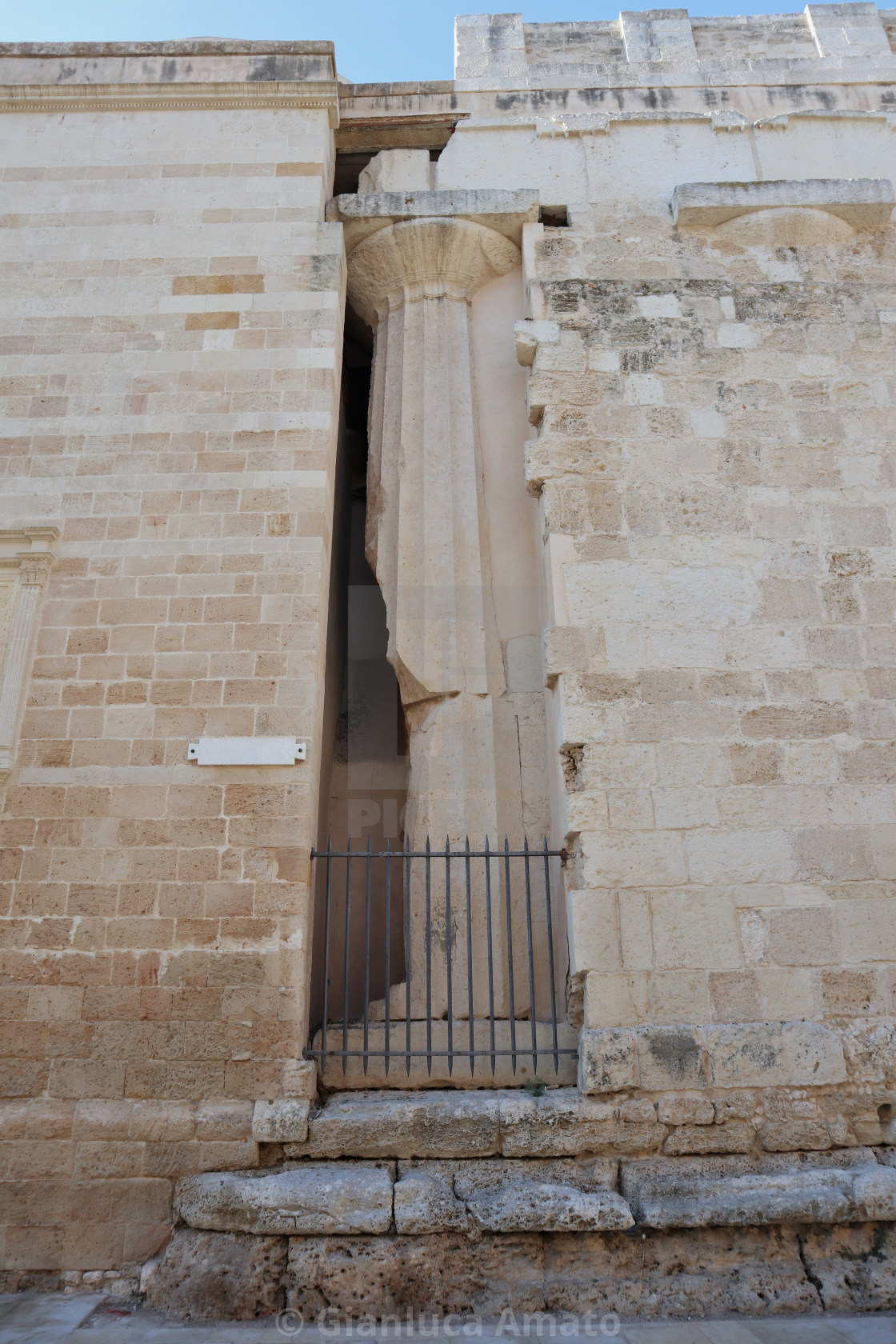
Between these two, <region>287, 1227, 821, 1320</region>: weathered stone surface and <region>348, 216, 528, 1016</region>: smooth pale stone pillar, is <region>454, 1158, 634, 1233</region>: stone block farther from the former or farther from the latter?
<region>348, 216, 528, 1016</region>: smooth pale stone pillar

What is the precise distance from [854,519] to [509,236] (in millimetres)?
3059

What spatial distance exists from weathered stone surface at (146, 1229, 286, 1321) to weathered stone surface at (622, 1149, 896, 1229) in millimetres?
1465

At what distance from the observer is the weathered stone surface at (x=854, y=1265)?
3.59 metres

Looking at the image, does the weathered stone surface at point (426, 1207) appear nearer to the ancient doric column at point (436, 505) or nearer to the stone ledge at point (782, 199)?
the ancient doric column at point (436, 505)

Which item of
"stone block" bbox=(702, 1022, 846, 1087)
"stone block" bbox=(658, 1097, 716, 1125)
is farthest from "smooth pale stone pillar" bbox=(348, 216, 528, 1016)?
"stone block" bbox=(702, 1022, 846, 1087)

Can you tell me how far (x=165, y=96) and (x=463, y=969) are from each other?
5.97 meters

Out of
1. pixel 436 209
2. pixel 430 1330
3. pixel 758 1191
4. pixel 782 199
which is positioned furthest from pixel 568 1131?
pixel 782 199

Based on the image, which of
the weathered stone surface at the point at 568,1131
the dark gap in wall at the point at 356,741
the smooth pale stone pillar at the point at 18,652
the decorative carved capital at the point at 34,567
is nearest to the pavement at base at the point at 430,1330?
the weathered stone surface at the point at 568,1131

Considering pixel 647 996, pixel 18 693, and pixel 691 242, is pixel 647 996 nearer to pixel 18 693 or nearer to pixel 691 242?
pixel 18 693

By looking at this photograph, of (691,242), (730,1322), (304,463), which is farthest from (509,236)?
(730,1322)

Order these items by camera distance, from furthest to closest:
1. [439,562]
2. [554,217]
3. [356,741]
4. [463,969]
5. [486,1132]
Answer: [356,741] < [554,217] < [439,562] < [463,969] < [486,1132]

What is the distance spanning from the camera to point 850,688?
15.7 feet

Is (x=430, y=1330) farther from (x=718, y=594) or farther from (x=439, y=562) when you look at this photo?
(x=439, y=562)

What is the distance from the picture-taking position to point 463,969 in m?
4.74
